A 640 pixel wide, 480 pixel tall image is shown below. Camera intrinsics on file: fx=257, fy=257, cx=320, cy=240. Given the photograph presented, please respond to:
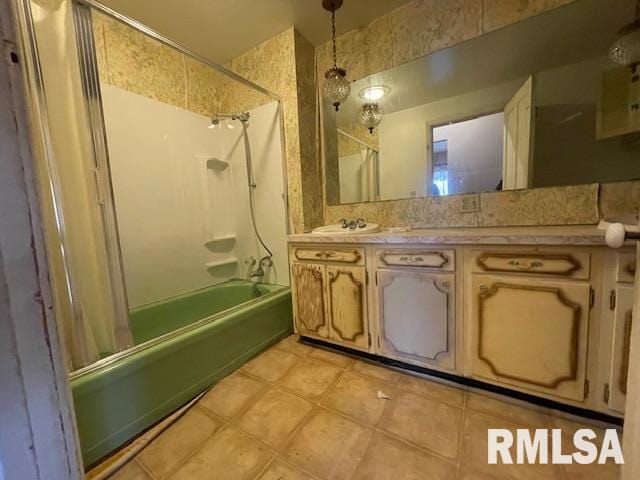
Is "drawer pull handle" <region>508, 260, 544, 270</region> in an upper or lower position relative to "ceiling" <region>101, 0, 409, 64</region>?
lower

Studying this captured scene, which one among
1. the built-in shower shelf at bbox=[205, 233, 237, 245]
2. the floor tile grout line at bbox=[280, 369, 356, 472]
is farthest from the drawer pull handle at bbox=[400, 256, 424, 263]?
the built-in shower shelf at bbox=[205, 233, 237, 245]

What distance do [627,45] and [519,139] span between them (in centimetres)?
56

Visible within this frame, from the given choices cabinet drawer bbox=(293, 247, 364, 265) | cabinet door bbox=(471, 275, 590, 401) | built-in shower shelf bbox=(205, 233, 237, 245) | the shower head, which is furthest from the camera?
built-in shower shelf bbox=(205, 233, 237, 245)

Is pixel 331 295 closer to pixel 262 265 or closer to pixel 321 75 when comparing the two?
pixel 262 265

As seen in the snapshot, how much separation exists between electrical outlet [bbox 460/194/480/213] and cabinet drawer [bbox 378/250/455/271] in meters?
0.54

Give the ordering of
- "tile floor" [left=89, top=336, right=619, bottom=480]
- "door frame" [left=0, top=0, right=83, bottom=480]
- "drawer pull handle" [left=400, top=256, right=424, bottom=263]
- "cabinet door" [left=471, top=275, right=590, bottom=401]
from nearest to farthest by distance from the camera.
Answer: "door frame" [left=0, top=0, right=83, bottom=480]
"tile floor" [left=89, top=336, right=619, bottom=480]
"cabinet door" [left=471, top=275, right=590, bottom=401]
"drawer pull handle" [left=400, top=256, right=424, bottom=263]

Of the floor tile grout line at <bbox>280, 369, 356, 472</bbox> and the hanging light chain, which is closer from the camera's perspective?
the floor tile grout line at <bbox>280, 369, 356, 472</bbox>

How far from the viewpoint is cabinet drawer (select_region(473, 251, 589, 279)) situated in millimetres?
1034

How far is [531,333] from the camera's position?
113 centimetres

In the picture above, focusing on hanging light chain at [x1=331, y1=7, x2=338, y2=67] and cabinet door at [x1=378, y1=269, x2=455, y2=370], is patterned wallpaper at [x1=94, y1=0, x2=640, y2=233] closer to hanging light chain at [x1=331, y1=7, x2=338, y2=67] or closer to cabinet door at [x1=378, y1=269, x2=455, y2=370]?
hanging light chain at [x1=331, y1=7, x2=338, y2=67]

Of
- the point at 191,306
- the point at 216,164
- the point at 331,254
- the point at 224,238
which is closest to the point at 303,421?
the point at 331,254

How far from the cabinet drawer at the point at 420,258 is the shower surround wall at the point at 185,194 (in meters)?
1.02

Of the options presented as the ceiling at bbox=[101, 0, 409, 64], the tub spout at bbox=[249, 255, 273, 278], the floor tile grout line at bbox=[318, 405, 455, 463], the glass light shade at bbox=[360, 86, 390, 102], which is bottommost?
the floor tile grout line at bbox=[318, 405, 455, 463]

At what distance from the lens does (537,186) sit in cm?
145
